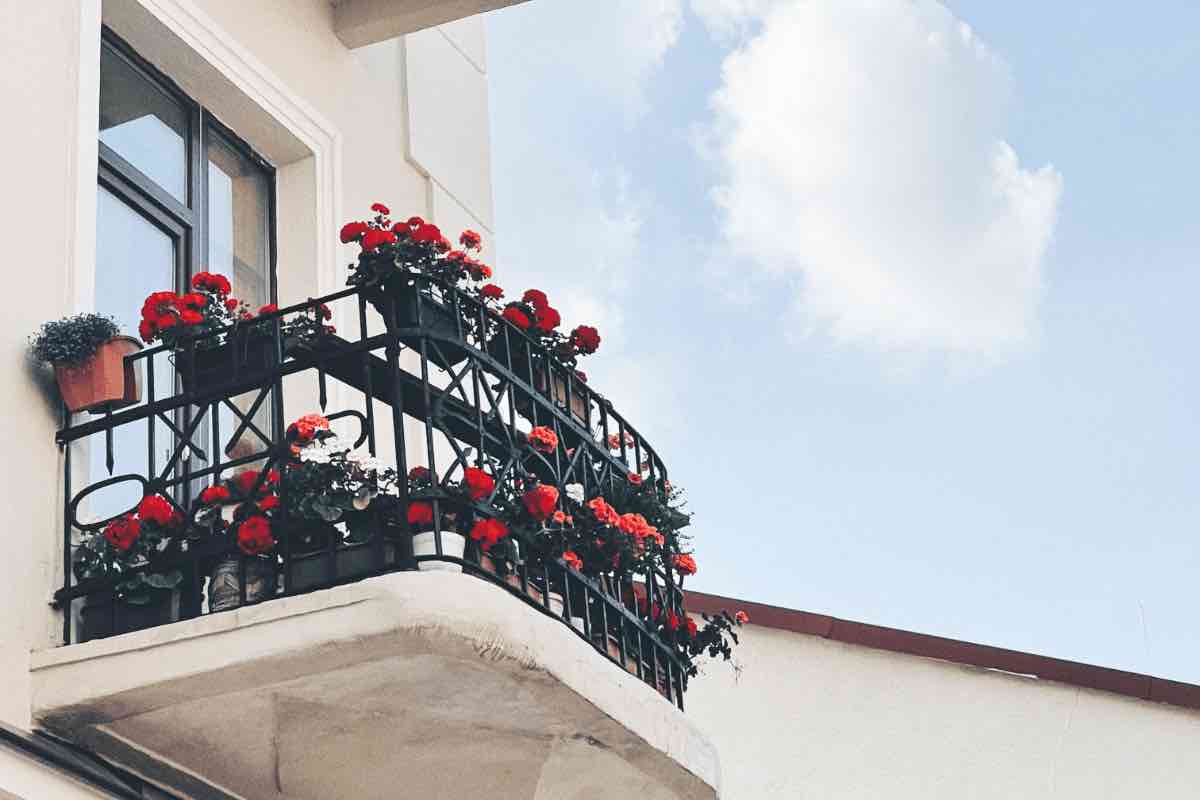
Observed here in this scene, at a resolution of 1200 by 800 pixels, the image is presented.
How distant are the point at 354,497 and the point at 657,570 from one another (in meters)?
1.73

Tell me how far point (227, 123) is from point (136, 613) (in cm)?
308

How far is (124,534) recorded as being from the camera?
20.1 feet

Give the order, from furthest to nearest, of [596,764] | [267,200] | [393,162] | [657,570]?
[393,162] → [267,200] → [657,570] → [596,764]

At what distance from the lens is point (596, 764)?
6832 millimetres

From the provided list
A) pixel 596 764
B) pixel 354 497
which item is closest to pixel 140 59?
pixel 354 497

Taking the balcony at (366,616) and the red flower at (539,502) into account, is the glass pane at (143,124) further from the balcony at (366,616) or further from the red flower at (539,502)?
the red flower at (539,502)

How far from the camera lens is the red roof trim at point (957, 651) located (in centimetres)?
1030

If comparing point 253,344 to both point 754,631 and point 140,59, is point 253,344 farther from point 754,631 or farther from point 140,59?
point 754,631

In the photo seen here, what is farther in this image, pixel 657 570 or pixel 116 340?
pixel 657 570

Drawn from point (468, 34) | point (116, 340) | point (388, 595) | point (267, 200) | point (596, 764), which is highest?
point (468, 34)

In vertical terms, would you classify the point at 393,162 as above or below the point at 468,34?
below

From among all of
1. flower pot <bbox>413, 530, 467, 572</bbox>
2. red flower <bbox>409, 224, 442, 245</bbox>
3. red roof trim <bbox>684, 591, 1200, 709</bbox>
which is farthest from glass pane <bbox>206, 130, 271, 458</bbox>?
red roof trim <bbox>684, 591, 1200, 709</bbox>

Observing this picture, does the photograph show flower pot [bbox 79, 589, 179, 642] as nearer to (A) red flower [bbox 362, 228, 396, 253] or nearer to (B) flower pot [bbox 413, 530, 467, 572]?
(B) flower pot [bbox 413, 530, 467, 572]

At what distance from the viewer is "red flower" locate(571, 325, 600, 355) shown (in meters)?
7.48
